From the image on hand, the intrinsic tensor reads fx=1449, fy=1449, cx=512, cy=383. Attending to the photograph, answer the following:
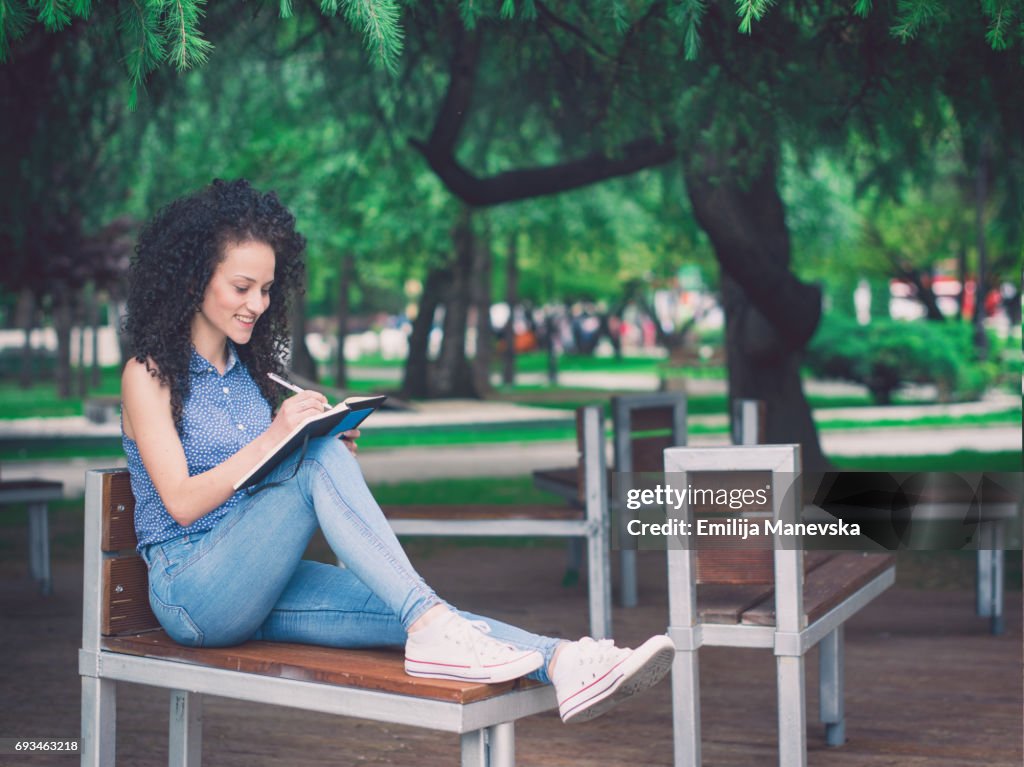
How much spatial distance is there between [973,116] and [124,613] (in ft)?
15.2

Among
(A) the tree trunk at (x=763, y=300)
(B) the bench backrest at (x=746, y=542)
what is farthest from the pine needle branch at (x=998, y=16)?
(A) the tree trunk at (x=763, y=300)

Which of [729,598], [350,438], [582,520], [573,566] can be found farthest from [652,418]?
[350,438]

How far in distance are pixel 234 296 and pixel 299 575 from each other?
2.40 ft

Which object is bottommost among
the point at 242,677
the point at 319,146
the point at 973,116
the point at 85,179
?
the point at 242,677

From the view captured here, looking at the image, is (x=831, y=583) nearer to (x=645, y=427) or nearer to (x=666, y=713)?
(x=666, y=713)

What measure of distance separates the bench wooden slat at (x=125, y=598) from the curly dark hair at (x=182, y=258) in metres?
0.40

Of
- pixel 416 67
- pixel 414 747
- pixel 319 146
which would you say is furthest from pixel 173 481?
pixel 319 146

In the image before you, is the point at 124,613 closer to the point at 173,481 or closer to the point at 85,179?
the point at 173,481

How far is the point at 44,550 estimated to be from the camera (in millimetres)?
7969

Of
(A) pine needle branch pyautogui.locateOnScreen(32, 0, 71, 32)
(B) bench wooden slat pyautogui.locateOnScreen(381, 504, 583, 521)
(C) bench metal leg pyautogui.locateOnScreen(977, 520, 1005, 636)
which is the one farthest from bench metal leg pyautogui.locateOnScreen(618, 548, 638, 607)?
(A) pine needle branch pyautogui.locateOnScreen(32, 0, 71, 32)

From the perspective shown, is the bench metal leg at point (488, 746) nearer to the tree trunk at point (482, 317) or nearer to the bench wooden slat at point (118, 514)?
the bench wooden slat at point (118, 514)

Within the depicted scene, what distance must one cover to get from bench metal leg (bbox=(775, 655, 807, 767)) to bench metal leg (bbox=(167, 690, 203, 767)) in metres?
1.56

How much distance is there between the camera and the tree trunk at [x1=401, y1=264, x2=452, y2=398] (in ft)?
85.7

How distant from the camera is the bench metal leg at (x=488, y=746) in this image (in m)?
3.09
